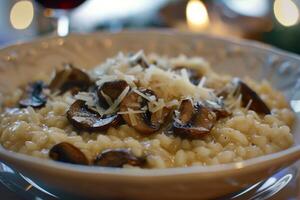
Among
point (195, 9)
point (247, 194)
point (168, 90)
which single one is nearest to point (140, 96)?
point (168, 90)

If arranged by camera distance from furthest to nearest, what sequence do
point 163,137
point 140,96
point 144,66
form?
1. point 144,66
2. point 140,96
3. point 163,137

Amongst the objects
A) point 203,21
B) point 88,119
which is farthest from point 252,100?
point 203,21

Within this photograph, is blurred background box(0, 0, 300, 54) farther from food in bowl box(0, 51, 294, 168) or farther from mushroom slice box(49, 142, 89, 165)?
mushroom slice box(49, 142, 89, 165)

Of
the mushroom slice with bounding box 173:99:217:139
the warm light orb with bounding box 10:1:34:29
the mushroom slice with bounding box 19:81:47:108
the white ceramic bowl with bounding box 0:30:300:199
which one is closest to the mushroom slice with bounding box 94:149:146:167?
the white ceramic bowl with bounding box 0:30:300:199

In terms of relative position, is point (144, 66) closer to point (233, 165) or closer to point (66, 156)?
point (66, 156)

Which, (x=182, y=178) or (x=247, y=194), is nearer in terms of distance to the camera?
(x=182, y=178)

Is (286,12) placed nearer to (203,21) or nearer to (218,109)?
(203,21)
